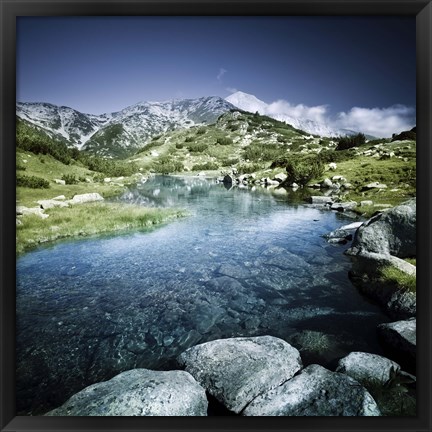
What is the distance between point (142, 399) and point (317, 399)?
2.31 m

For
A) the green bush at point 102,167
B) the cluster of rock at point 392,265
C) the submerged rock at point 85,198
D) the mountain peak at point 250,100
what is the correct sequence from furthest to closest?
the green bush at point 102,167, the submerged rock at point 85,198, the mountain peak at point 250,100, the cluster of rock at point 392,265

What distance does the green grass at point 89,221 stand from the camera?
11.4 m

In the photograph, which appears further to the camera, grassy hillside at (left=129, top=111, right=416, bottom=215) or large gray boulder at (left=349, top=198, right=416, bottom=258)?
grassy hillside at (left=129, top=111, right=416, bottom=215)

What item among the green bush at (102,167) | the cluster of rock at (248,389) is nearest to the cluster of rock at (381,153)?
the cluster of rock at (248,389)

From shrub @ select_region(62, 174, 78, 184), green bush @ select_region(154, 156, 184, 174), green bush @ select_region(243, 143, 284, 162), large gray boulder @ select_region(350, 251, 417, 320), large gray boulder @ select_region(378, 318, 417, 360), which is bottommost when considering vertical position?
large gray boulder @ select_region(378, 318, 417, 360)

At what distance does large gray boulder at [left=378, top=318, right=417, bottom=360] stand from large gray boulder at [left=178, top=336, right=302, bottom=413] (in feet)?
5.75

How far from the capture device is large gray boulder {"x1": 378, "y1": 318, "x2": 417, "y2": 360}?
4797mm

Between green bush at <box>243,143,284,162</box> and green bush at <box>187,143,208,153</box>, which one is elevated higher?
green bush at <box>187,143,208,153</box>

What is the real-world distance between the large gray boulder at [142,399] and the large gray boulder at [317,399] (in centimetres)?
75

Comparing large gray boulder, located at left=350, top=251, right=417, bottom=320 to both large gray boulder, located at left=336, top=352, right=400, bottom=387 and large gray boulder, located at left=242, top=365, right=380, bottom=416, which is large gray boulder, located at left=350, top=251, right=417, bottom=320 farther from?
large gray boulder, located at left=242, top=365, right=380, bottom=416

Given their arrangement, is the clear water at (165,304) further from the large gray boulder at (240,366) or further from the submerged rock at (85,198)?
the submerged rock at (85,198)

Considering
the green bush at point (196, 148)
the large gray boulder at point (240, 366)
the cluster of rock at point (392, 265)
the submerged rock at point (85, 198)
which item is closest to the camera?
the large gray boulder at point (240, 366)

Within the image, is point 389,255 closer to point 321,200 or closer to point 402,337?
point 402,337

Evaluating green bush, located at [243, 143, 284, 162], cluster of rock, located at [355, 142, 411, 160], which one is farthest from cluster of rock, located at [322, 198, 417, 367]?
green bush, located at [243, 143, 284, 162]
